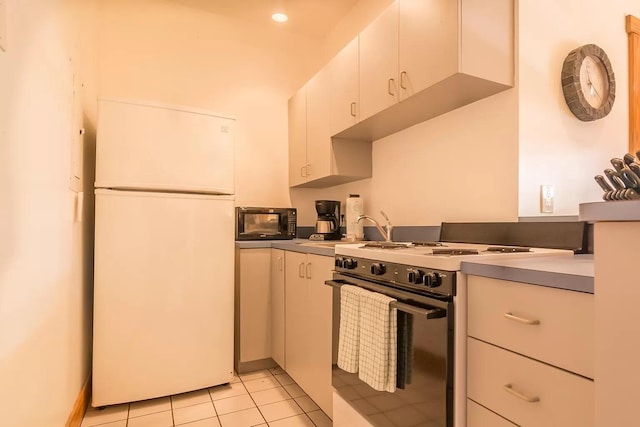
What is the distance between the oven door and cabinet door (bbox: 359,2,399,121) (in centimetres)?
101

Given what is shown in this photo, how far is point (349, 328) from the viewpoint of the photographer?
1.47 meters

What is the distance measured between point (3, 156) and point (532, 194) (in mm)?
1870

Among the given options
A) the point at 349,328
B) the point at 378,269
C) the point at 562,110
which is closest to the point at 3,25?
the point at 378,269

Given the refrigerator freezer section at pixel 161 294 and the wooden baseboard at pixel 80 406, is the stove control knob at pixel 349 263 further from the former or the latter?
the wooden baseboard at pixel 80 406

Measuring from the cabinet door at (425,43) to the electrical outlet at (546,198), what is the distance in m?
0.66

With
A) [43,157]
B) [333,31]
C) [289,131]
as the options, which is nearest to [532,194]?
[43,157]

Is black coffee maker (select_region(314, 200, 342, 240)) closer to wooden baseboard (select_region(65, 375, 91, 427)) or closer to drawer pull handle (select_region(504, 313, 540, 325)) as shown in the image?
wooden baseboard (select_region(65, 375, 91, 427))

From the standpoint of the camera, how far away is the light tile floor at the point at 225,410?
1.88 m

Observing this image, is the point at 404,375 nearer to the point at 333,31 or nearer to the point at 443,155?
the point at 443,155

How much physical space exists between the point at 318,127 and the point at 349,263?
4.46 feet

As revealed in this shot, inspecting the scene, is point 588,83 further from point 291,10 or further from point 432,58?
point 291,10

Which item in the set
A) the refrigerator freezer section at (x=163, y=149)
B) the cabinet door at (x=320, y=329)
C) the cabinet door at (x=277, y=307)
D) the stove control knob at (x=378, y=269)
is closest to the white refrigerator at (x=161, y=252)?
the refrigerator freezer section at (x=163, y=149)

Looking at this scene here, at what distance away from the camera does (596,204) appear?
641mm

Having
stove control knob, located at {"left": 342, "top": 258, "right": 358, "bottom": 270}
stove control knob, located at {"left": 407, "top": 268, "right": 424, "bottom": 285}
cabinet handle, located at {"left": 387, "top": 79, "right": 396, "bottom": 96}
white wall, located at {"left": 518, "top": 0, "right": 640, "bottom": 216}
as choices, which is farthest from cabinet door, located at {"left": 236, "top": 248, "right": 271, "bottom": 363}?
white wall, located at {"left": 518, "top": 0, "right": 640, "bottom": 216}
